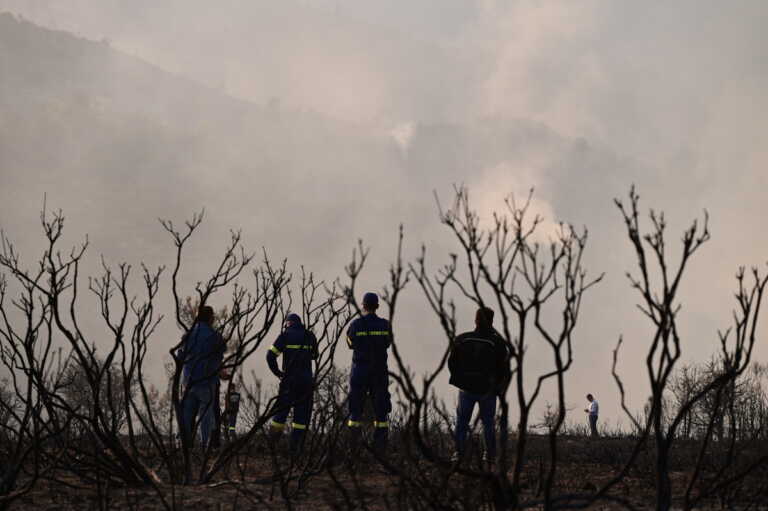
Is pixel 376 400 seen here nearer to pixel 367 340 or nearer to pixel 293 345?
pixel 367 340

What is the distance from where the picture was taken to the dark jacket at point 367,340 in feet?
25.4

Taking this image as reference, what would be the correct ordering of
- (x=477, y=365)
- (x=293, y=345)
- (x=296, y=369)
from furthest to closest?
(x=296, y=369) → (x=293, y=345) → (x=477, y=365)

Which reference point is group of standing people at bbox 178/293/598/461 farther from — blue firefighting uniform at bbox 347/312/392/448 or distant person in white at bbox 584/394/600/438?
distant person in white at bbox 584/394/600/438

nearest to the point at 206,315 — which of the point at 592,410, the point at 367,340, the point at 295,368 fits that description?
the point at 295,368

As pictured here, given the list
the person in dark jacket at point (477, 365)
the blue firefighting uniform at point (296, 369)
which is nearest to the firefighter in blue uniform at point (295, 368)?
the blue firefighting uniform at point (296, 369)

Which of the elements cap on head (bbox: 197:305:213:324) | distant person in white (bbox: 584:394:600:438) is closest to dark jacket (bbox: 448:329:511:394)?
cap on head (bbox: 197:305:213:324)

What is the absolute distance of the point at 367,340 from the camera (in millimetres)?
7738

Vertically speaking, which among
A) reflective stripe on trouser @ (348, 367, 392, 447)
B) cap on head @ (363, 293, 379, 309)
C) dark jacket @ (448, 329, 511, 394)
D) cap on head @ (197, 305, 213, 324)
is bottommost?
reflective stripe on trouser @ (348, 367, 392, 447)

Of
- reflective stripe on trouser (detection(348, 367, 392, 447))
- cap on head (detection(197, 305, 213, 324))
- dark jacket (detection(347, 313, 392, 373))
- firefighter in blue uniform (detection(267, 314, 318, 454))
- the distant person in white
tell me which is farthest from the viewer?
the distant person in white

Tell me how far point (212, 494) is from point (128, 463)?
729mm

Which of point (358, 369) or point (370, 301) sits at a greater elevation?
point (370, 301)

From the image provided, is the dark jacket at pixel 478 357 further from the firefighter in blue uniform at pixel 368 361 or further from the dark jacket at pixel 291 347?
the dark jacket at pixel 291 347

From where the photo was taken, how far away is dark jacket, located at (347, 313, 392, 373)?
773cm

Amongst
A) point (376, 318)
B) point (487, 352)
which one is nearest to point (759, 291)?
point (487, 352)
